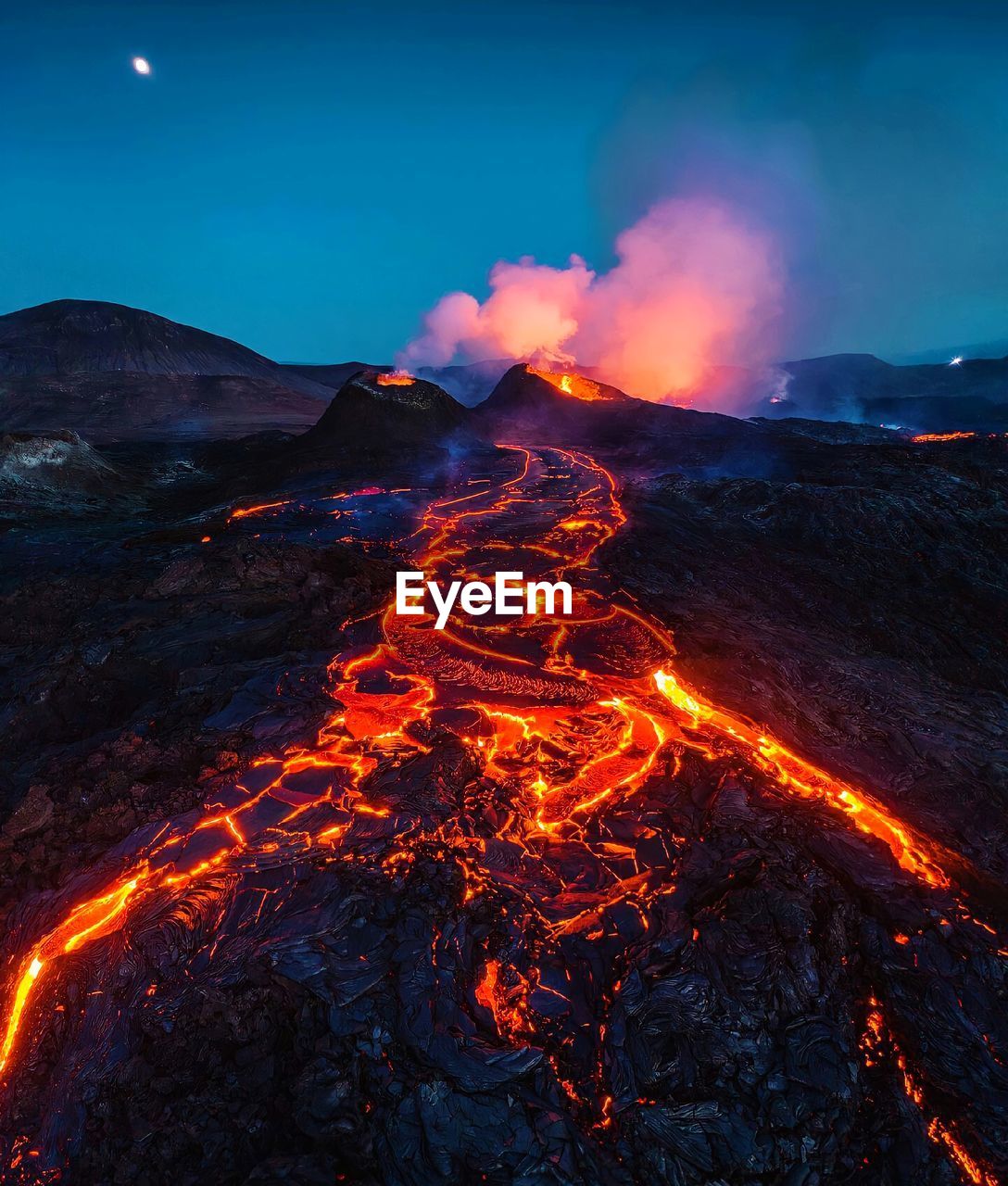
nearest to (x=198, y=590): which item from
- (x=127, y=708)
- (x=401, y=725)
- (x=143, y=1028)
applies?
(x=127, y=708)

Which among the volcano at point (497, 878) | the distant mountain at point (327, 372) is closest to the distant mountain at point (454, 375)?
the distant mountain at point (327, 372)

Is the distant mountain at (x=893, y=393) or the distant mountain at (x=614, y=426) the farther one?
the distant mountain at (x=893, y=393)

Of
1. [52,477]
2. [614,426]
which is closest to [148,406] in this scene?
[52,477]

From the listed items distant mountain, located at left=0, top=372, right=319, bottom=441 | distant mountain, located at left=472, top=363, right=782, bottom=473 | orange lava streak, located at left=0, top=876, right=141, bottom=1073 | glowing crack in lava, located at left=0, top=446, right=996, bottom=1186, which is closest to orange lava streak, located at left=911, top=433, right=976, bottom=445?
distant mountain, located at left=472, top=363, right=782, bottom=473

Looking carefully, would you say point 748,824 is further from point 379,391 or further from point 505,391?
point 505,391

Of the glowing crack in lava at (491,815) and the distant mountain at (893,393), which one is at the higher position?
the distant mountain at (893,393)

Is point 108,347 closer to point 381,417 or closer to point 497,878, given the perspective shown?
point 381,417

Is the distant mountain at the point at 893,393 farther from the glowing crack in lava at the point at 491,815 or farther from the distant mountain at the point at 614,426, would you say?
the glowing crack in lava at the point at 491,815
